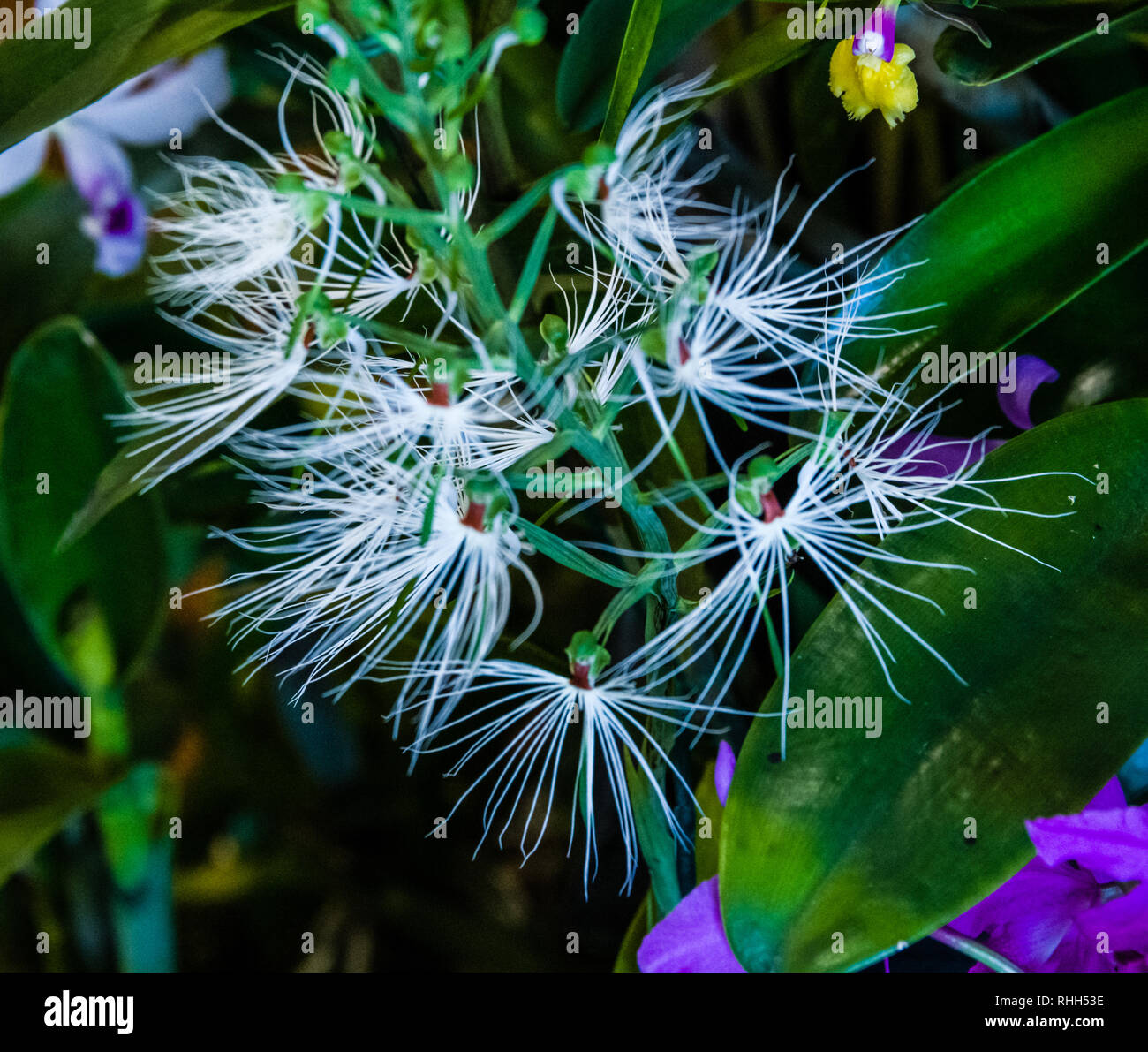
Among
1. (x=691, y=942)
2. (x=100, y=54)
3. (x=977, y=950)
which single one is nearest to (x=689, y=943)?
(x=691, y=942)

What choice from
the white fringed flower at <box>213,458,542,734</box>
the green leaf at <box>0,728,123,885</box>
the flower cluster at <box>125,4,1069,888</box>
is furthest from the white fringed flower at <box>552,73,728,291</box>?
the green leaf at <box>0,728,123,885</box>

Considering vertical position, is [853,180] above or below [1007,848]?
above

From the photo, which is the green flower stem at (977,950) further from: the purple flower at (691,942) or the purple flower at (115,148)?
the purple flower at (115,148)

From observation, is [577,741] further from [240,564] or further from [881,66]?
[881,66]
